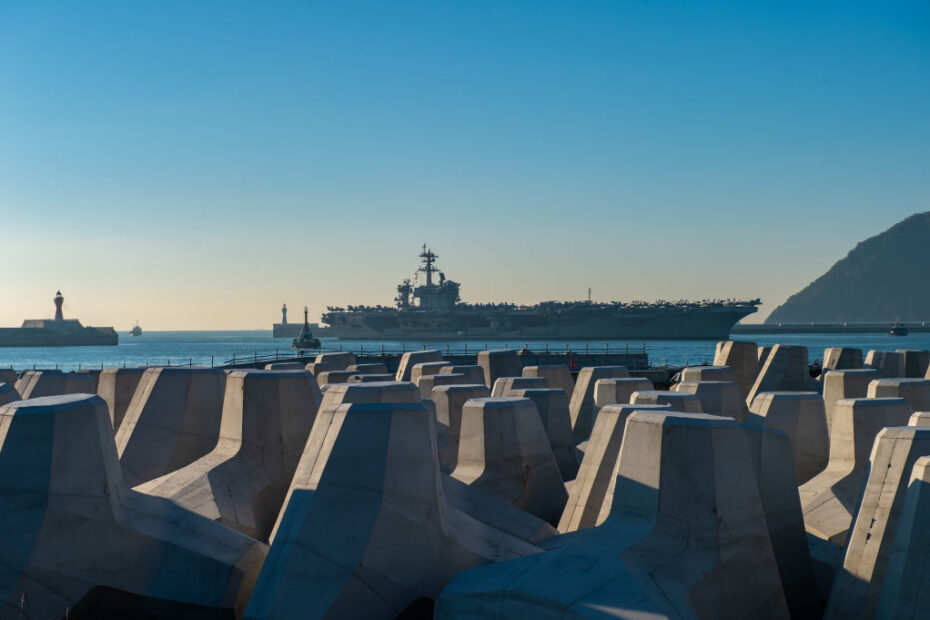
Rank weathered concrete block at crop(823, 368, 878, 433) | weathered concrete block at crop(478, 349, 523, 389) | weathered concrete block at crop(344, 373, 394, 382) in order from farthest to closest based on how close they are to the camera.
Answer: weathered concrete block at crop(478, 349, 523, 389) < weathered concrete block at crop(344, 373, 394, 382) < weathered concrete block at crop(823, 368, 878, 433)

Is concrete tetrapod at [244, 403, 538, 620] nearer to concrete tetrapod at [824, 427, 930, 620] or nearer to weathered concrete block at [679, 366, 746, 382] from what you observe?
concrete tetrapod at [824, 427, 930, 620]

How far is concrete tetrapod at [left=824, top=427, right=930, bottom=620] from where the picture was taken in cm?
Result: 866

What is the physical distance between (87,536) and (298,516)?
233 cm

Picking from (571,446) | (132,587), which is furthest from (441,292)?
(132,587)

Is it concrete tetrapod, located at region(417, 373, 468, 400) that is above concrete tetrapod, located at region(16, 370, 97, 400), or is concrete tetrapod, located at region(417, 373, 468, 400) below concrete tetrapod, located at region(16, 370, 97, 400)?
below

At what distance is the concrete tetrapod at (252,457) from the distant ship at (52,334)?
144 m

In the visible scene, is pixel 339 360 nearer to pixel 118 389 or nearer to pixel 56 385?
pixel 118 389

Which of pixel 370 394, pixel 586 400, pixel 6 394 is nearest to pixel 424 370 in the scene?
pixel 586 400

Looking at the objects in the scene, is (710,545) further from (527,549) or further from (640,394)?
(640,394)

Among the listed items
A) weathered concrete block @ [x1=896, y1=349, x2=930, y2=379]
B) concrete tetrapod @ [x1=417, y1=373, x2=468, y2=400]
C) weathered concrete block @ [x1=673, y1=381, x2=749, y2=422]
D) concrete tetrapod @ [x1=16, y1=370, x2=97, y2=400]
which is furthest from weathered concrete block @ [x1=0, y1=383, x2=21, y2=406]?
weathered concrete block @ [x1=896, y1=349, x2=930, y2=379]

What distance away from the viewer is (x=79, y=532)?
9.12 m

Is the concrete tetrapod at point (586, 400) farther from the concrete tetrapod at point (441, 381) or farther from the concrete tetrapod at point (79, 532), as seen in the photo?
the concrete tetrapod at point (79, 532)

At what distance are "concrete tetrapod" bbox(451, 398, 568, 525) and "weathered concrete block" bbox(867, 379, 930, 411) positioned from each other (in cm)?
673

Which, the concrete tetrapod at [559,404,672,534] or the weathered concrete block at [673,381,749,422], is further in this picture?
the weathered concrete block at [673,381,749,422]
